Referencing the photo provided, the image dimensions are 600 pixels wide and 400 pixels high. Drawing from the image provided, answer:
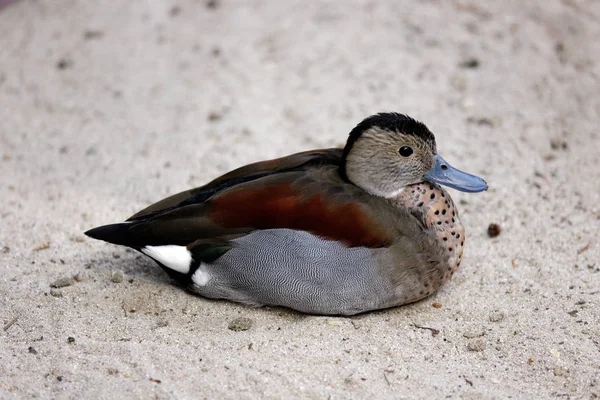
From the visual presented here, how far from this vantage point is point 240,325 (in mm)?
4371

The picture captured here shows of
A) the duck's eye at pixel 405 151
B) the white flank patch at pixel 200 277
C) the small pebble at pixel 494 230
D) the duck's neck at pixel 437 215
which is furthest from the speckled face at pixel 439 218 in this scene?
the white flank patch at pixel 200 277

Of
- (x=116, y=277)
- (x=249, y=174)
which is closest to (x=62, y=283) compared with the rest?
(x=116, y=277)

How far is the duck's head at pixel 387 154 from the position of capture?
4523 millimetres

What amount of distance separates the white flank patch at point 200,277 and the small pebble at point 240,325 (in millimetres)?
304

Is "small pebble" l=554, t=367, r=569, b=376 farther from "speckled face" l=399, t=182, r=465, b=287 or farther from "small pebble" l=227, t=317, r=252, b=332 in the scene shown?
"small pebble" l=227, t=317, r=252, b=332

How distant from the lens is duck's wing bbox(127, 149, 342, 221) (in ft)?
15.2

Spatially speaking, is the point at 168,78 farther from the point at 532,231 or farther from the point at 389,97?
the point at 532,231

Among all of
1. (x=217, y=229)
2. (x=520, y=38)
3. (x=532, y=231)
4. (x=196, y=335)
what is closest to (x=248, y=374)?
(x=196, y=335)

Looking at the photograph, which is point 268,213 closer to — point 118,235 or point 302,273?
point 302,273

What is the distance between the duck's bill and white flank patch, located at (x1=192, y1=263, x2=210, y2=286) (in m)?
1.46

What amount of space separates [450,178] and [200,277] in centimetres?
164

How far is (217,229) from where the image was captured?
4406 millimetres

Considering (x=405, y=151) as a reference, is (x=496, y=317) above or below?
below

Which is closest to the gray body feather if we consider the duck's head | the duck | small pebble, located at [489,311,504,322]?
the duck
